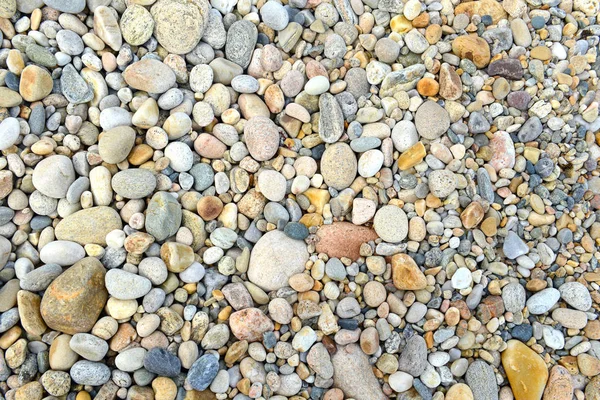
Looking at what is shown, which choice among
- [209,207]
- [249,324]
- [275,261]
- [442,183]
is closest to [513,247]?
[442,183]

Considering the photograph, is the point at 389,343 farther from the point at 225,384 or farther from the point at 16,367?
the point at 16,367

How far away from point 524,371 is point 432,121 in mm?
901

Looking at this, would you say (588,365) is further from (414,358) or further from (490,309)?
(414,358)

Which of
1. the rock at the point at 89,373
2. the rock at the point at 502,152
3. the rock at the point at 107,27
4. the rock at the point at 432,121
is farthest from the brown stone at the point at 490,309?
the rock at the point at 107,27

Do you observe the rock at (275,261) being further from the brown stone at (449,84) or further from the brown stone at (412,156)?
the brown stone at (449,84)

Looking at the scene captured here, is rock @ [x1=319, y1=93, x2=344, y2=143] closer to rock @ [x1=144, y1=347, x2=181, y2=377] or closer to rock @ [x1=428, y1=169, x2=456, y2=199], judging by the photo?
rock @ [x1=428, y1=169, x2=456, y2=199]

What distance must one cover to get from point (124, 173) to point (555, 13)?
1.82 metres

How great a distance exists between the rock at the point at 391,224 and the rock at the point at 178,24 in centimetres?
93

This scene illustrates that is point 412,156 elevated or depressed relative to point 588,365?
elevated

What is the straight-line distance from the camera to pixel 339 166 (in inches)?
67.6

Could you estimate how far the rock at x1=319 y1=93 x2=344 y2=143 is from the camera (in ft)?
5.72

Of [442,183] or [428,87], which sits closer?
[442,183]

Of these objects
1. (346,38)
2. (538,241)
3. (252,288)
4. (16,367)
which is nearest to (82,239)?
(16,367)

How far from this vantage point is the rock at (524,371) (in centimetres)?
155
